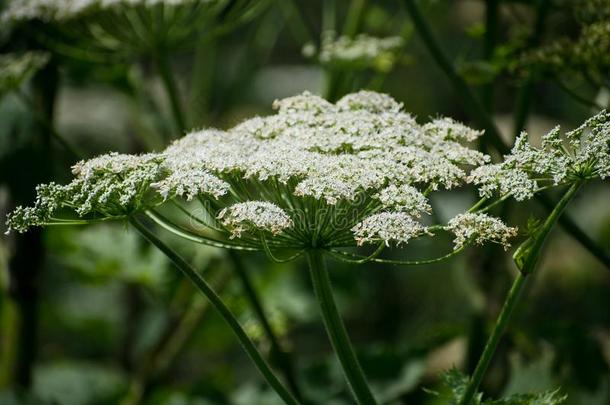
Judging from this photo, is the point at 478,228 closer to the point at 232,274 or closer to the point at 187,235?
the point at 187,235

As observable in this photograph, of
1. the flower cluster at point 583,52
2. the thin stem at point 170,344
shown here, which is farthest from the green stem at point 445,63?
the thin stem at point 170,344

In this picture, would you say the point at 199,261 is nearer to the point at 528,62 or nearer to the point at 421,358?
the point at 421,358

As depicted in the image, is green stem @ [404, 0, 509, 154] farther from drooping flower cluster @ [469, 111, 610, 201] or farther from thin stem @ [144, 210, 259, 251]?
thin stem @ [144, 210, 259, 251]

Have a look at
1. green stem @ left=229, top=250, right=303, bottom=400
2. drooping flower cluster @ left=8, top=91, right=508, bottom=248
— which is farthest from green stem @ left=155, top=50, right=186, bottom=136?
drooping flower cluster @ left=8, top=91, right=508, bottom=248

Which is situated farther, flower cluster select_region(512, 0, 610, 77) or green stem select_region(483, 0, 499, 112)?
green stem select_region(483, 0, 499, 112)

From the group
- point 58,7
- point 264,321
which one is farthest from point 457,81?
point 58,7

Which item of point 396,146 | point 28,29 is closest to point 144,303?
point 28,29

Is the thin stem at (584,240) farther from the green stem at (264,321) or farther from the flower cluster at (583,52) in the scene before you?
the green stem at (264,321)
